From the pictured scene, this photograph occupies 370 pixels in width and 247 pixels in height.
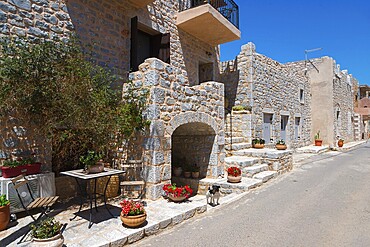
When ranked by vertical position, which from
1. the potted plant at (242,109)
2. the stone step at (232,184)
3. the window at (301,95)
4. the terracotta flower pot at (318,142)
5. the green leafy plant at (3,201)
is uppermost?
the window at (301,95)

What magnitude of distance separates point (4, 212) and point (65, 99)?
2.28 metres

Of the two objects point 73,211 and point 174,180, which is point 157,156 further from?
point 174,180

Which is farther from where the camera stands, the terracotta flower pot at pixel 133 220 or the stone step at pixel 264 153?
the stone step at pixel 264 153

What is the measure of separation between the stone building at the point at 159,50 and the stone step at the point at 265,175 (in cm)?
130

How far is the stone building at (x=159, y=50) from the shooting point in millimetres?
5414

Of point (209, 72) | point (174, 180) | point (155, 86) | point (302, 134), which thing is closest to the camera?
point (155, 86)

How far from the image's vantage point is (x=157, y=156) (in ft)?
17.9

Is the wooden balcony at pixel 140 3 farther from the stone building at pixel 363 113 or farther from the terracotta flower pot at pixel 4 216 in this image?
the stone building at pixel 363 113

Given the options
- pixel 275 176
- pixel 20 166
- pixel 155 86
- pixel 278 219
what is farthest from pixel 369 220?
pixel 20 166

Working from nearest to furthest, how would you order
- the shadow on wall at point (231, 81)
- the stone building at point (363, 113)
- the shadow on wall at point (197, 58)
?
the shadow on wall at point (197, 58) → the shadow on wall at point (231, 81) → the stone building at point (363, 113)

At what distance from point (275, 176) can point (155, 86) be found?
561cm

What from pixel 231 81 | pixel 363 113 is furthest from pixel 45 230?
pixel 363 113

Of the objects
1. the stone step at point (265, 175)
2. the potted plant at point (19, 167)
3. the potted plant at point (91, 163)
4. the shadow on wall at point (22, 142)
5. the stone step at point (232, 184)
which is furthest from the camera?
the stone step at point (265, 175)

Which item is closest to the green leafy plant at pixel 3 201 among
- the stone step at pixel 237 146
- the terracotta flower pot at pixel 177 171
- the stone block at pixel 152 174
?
the stone block at pixel 152 174
